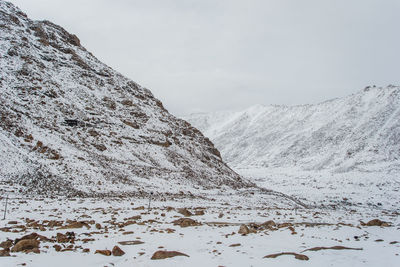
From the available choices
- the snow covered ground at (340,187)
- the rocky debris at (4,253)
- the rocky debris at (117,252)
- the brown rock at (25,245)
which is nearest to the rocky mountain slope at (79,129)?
the snow covered ground at (340,187)

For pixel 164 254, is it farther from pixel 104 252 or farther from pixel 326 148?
pixel 326 148

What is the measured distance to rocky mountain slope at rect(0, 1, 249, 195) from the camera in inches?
1481

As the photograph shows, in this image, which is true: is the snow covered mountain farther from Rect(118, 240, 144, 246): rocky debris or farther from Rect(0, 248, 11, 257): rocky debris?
Rect(0, 248, 11, 257): rocky debris

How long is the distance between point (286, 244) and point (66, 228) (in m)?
11.0

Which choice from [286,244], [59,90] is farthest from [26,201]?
[59,90]

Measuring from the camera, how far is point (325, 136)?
408ft

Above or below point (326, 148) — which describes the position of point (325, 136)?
above

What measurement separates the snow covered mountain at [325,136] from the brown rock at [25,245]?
9057 cm

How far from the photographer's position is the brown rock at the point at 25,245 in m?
11.5

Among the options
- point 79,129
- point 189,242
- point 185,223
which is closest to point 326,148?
point 79,129

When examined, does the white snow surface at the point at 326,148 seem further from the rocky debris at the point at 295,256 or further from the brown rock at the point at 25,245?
the brown rock at the point at 25,245

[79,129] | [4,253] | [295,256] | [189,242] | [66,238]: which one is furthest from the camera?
[79,129]

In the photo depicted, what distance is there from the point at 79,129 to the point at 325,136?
10012 centimetres

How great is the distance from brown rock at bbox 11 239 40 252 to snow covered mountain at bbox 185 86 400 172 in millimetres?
90567
